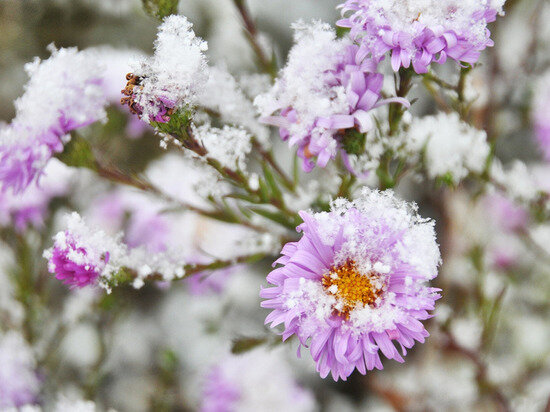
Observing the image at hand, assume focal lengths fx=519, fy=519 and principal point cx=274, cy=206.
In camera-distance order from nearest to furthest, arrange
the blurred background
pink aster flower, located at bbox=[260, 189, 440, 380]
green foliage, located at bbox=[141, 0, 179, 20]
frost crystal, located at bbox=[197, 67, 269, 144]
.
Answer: pink aster flower, located at bbox=[260, 189, 440, 380] < green foliage, located at bbox=[141, 0, 179, 20] < frost crystal, located at bbox=[197, 67, 269, 144] < the blurred background

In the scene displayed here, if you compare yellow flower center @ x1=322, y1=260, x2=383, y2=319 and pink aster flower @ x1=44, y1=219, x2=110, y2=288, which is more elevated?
pink aster flower @ x1=44, y1=219, x2=110, y2=288

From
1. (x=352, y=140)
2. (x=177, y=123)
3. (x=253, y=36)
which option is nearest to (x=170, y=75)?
(x=177, y=123)

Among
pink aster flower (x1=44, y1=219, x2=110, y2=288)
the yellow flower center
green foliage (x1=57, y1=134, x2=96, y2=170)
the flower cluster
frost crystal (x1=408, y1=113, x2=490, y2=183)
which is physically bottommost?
frost crystal (x1=408, y1=113, x2=490, y2=183)

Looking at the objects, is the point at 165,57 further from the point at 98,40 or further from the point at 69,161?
the point at 98,40

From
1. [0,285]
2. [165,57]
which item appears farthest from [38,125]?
[0,285]

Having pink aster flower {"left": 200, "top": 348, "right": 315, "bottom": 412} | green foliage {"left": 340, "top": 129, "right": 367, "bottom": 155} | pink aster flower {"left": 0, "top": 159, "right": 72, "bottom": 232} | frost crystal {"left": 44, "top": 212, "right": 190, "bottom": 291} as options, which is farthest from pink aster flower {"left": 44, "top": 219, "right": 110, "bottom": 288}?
pink aster flower {"left": 200, "top": 348, "right": 315, "bottom": 412}

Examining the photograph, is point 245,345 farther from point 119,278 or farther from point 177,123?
point 177,123

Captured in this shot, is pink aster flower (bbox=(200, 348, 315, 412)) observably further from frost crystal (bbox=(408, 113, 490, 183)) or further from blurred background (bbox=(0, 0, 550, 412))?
frost crystal (bbox=(408, 113, 490, 183))
